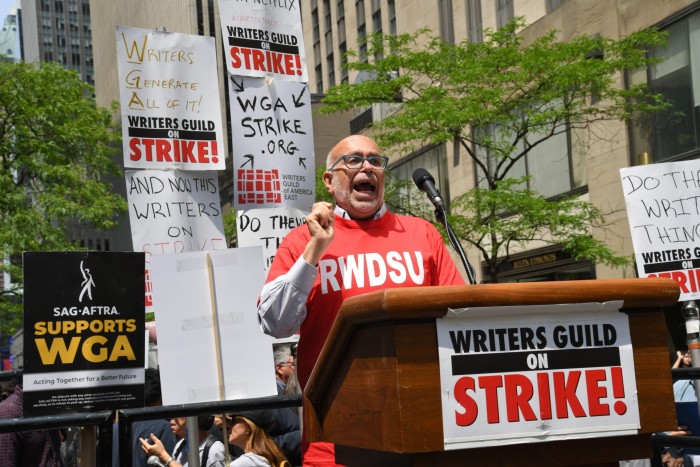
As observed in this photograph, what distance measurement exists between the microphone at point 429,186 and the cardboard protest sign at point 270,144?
14.7 ft

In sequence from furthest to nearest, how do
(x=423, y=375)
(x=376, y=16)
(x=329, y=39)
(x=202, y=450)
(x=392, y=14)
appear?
(x=329, y=39)
(x=376, y=16)
(x=392, y=14)
(x=202, y=450)
(x=423, y=375)

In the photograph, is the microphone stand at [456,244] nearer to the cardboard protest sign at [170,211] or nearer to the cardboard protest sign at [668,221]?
the cardboard protest sign at [170,211]

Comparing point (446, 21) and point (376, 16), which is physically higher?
point (376, 16)

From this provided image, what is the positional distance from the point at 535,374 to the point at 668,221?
261 inches

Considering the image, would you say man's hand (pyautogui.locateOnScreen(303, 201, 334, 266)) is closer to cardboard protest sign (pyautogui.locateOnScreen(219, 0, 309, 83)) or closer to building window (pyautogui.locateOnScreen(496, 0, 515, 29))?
cardboard protest sign (pyautogui.locateOnScreen(219, 0, 309, 83))

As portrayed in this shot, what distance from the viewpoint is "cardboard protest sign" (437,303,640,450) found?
229 centimetres

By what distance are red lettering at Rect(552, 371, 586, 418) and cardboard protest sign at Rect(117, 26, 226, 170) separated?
236 inches

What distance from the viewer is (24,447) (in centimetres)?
703

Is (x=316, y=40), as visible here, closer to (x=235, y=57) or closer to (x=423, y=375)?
(x=235, y=57)

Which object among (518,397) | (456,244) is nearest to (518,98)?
(456,244)

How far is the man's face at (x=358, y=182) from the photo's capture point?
12.0 feet

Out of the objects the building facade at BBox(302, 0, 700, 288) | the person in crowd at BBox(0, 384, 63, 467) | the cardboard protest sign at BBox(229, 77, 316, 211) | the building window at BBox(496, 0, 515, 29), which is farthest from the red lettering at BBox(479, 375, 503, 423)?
the building window at BBox(496, 0, 515, 29)

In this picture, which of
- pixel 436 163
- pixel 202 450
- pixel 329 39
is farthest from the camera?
pixel 329 39

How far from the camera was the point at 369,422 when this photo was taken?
2404 millimetres
